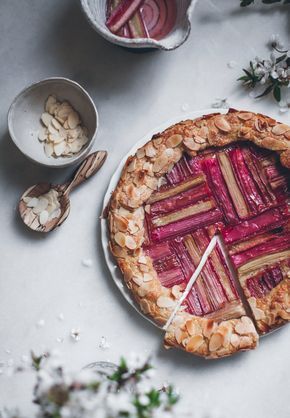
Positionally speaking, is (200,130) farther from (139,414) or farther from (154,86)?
(139,414)

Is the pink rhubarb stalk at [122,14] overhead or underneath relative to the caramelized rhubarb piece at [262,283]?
overhead

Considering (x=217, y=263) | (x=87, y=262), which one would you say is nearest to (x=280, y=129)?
(x=217, y=263)

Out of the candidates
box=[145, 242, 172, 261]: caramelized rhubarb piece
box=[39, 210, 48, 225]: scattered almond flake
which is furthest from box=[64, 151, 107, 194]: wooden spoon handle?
box=[145, 242, 172, 261]: caramelized rhubarb piece

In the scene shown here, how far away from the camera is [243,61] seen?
2.48m

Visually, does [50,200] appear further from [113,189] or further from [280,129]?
[280,129]

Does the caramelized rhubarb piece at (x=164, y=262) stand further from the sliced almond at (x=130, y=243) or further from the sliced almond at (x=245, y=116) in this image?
the sliced almond at (x=245, y=116)

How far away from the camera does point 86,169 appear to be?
7.80 ft

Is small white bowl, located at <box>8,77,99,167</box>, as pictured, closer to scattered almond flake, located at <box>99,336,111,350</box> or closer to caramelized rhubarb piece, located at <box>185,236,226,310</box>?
caramelized rhubarb piece, located at <box>185,236,226,310</box>

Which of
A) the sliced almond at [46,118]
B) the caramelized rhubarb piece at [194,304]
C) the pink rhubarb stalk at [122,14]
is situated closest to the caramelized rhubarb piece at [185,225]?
the caramelized rhubarb piece at [194,304]

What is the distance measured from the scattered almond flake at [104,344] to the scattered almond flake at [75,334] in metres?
0.08

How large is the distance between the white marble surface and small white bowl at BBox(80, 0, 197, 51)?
0.20m

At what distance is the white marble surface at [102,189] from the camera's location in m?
2.41

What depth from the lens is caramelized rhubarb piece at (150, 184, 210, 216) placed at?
7.60 ft

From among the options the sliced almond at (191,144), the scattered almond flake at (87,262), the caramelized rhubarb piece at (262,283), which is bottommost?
the caramelized rhubarb piece at (262,283)
